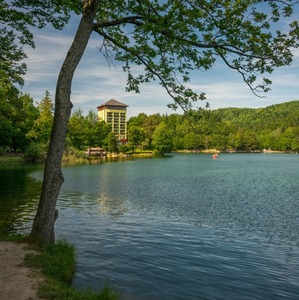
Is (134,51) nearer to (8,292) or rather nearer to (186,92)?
(186,92)

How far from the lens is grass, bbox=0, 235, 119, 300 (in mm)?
8422

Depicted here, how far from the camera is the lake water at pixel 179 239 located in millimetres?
11070

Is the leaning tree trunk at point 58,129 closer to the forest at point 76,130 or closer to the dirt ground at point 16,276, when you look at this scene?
the dirt ground at point 16,276

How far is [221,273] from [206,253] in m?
2.48

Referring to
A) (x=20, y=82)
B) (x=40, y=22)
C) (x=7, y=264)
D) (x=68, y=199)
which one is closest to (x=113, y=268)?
(x=7, y=264)

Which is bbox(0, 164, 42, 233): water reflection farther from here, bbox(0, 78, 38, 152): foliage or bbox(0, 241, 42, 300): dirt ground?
bbox(0, 78, 38, 152): foliage

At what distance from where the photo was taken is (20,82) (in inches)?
1105

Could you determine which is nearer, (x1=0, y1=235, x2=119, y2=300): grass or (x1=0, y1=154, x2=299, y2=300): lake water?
(x1=0, y1=235, x2=119, y2=300): grass

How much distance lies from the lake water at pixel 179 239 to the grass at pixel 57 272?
0.59 m

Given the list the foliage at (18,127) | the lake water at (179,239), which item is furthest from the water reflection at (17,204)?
the foliage at (18,127)

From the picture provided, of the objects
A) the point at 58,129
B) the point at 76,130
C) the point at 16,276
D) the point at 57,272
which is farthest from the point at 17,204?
the point at 76,130

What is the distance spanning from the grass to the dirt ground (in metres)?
0.22

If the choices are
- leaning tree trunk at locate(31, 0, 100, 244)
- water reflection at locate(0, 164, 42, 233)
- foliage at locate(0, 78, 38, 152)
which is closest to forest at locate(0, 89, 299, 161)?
foliage at locate(0, 78, 38, 152)

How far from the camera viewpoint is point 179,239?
1700 cm
